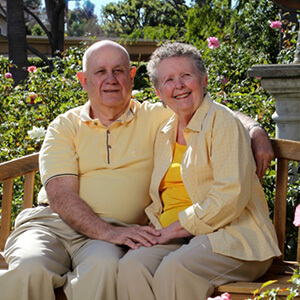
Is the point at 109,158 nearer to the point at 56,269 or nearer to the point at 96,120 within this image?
the point at 96,120

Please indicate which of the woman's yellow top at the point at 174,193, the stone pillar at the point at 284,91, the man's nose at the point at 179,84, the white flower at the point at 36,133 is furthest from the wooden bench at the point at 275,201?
the white flower at the point at 36,133

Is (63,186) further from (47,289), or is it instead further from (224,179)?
(224,179)

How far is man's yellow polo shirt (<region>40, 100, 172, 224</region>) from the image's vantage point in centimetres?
339

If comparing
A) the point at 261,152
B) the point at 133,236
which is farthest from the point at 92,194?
the point at 261,152

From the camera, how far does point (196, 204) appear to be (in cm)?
305

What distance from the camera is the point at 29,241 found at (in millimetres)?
3174

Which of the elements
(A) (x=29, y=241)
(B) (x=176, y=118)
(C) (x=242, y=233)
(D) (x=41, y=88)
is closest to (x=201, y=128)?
(B) (x=176, y=118)

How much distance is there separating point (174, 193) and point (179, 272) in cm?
60

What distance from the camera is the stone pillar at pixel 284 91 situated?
3654mm

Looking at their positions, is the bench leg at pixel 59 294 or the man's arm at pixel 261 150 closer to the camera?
the bench leg at pixel 59 294

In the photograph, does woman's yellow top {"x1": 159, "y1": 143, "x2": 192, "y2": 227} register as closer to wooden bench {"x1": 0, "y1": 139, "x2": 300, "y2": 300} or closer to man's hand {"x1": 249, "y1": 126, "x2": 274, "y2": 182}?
man's hand {"x1": 249, "y1": 126, "x2": 274, "y2": 182}

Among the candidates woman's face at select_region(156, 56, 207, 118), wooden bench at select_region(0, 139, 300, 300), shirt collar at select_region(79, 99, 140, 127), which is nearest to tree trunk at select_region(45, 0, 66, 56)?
wooden bench at select_region(0, 139, 300, 300)

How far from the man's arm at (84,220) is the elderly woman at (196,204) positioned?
0.08 metres

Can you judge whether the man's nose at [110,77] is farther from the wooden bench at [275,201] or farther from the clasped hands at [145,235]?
the clasped hands at [145,235]
